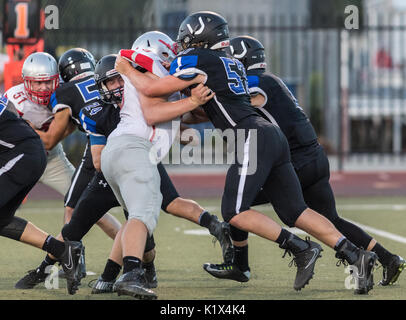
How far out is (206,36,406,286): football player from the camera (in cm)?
660

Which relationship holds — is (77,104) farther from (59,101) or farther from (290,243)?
(290,243)

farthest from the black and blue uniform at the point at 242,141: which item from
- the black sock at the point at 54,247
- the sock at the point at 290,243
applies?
the black sock at the point at 54,247

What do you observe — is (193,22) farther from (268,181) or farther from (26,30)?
(26,30)

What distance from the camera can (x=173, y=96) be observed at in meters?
6.23

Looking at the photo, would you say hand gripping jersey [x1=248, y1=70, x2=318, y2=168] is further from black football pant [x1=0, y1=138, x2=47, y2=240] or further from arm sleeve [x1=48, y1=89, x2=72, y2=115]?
black football pant [x1=0, y1=138, x2=47, y2=240]

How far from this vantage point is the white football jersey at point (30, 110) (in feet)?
23.7

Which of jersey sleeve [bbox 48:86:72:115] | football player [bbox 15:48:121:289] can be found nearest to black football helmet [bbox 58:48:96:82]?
football player [bbox 15:48:121:289]

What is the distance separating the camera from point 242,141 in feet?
19.7

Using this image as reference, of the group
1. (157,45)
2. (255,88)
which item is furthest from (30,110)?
(255,88)

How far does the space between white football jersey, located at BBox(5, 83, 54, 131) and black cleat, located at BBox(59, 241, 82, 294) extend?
4.36 feet

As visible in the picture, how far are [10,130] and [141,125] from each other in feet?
3.28

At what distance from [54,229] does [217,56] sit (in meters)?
4.76
